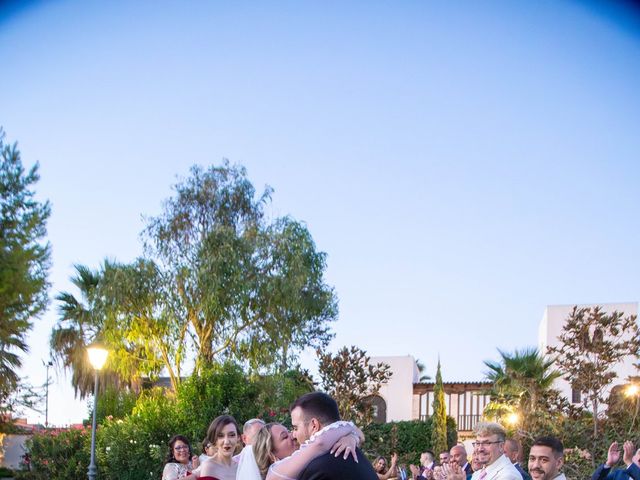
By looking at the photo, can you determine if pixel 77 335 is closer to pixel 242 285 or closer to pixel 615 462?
pixel 242 285

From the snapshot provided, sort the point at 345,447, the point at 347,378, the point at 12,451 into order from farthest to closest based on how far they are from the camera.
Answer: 1. the point at 12,451
2. the point at 347,378
3. the point at 345,447

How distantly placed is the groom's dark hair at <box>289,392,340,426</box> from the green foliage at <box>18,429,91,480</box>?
20.7 metres

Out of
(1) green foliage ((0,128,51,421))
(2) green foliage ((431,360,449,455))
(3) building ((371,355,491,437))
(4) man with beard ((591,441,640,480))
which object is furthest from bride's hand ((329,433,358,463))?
(3) building ((371,355,491,437))

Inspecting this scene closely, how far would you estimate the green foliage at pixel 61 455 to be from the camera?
76.7ft

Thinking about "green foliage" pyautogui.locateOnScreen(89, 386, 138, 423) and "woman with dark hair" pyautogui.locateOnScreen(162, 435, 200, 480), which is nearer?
"woman with dark hair" pyautogui.locateOnScreen(162, 435, 200, 480)

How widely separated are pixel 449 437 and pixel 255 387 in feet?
48.0

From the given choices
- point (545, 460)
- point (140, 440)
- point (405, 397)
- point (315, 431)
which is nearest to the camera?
point (315, 431)

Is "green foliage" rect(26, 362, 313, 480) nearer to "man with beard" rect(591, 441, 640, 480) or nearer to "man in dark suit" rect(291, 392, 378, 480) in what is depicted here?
"man with beard" rect(591, 441, 640, 480)

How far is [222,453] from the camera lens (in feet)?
23.6

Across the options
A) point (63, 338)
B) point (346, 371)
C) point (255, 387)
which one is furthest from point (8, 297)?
point (63, 338)

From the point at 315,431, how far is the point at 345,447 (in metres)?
0.22

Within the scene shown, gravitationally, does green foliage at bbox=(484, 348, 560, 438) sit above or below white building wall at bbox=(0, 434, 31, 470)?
above

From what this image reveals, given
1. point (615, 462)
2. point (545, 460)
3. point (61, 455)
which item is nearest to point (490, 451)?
point (545, 460)

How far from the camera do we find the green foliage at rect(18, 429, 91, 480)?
2339 cm
